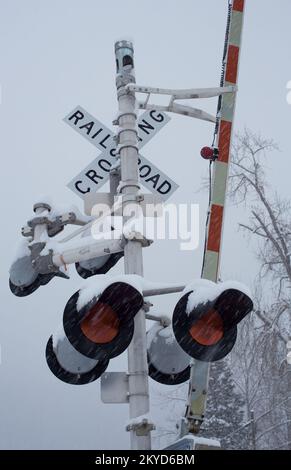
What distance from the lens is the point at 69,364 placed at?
3.60 m

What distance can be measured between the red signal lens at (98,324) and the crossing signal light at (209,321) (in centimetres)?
31

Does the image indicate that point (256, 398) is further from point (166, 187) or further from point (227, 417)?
point (166, 187)

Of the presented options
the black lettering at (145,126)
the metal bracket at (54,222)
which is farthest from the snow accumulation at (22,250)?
the black lettering at (145,126)

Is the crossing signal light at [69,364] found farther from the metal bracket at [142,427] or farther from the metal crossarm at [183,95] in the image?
the metal crossarm at [183,95]

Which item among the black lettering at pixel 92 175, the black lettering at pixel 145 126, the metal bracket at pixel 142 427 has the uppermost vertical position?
the black lettering at pixel 145 126

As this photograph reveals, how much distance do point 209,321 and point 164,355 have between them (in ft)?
4.02

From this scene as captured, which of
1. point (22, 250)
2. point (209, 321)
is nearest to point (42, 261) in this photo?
point (22, 250)

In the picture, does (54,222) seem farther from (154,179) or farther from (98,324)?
(98,324)

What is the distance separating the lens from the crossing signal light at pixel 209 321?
9.98 feet

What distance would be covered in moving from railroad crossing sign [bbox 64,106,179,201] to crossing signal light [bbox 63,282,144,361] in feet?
5.68

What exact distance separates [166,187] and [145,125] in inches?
21.4

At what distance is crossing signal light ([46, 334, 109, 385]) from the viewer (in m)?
3.57

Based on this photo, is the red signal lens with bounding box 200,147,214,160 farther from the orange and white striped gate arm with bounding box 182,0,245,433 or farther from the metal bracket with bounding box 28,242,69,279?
the metal bracket with bounding box 28,242,69,279

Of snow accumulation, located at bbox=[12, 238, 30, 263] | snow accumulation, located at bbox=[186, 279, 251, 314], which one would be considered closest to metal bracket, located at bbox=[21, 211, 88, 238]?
snow accumulation, located at bbox=[12, 238, 30, 263]
